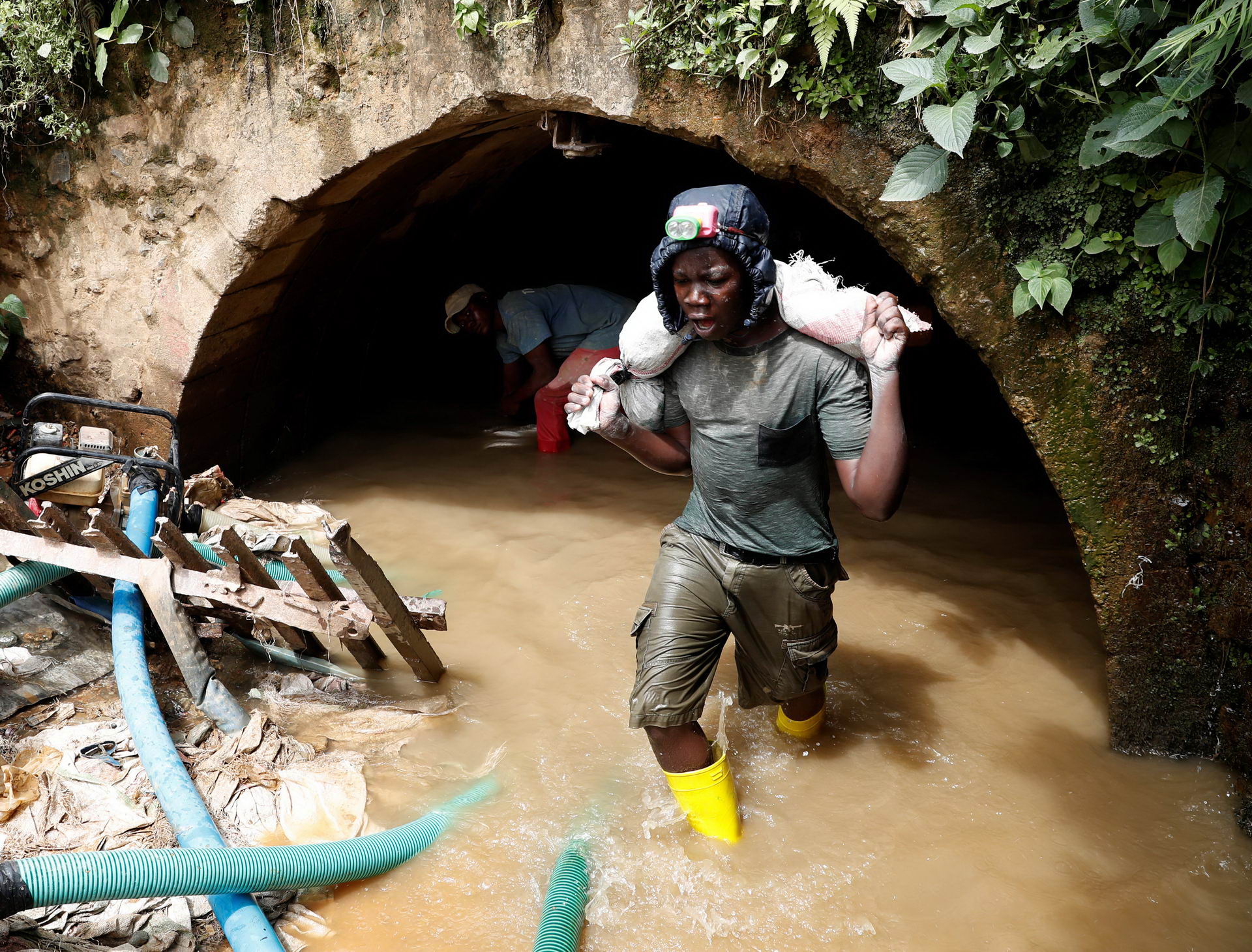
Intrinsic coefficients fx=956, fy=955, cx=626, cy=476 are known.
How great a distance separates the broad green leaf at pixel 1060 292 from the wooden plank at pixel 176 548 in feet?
10.4

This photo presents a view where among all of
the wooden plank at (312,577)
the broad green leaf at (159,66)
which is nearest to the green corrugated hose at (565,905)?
the wooden plank at (312,577)

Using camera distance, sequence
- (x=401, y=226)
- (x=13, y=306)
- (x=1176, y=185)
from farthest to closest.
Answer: (x=401, y=226) → (x=13, y=306) → (x=1176, y=185)

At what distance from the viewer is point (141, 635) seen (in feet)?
11.7

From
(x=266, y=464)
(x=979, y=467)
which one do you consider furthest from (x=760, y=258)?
(x=266, y=464)

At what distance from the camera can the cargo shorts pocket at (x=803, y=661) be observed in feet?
10.4

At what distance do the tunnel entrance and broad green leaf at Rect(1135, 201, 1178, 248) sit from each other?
2.44 m

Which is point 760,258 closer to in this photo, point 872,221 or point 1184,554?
point 872,221

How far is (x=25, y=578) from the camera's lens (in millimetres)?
3537

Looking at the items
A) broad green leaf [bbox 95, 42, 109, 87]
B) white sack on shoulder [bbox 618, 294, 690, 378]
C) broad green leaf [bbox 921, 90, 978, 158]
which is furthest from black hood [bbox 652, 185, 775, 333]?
broad green leaf [bbox 95, 42, 109, 87]

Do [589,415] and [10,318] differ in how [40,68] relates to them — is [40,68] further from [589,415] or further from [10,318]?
[589,415]

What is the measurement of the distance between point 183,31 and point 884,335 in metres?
3.88

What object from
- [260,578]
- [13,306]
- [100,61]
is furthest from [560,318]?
[260,578]

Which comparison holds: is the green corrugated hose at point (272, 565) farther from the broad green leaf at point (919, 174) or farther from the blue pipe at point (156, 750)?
the broad green leaf at point (919, 174)

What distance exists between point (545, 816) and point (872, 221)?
246 cm
